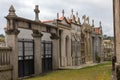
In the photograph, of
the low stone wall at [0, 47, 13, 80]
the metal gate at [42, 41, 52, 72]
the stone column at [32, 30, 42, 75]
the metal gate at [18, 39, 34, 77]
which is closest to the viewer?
the low stone wall at [0, 47, 13, 80]

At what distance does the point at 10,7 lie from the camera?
1853 centimetres

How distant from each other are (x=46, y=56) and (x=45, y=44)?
3.45ft

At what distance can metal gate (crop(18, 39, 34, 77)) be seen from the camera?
67.5 ft

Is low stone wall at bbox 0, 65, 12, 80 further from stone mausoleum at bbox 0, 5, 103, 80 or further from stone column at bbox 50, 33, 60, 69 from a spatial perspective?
stone column at bbox 50, 33, 60, 69

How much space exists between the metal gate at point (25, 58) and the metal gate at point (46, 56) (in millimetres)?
2560

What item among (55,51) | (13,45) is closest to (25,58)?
(13,45)

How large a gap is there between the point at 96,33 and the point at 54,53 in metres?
19.4

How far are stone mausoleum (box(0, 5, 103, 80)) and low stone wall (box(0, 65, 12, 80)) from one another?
0.11 meters

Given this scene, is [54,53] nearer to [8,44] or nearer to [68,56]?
[68,56]

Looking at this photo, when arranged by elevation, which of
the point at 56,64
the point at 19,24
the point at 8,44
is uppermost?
the point at 19,24

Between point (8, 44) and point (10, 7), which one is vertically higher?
point (10, 7)

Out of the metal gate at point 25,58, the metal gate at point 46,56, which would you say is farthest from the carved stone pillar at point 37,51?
the metal gate at point 46,56

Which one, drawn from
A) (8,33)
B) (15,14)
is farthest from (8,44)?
(15,14)

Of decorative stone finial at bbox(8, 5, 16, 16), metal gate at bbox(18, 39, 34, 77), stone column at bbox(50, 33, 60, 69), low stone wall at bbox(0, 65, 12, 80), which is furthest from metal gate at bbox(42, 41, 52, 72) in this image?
decorative stone finial at bbox(8, 5, 16, 16)
